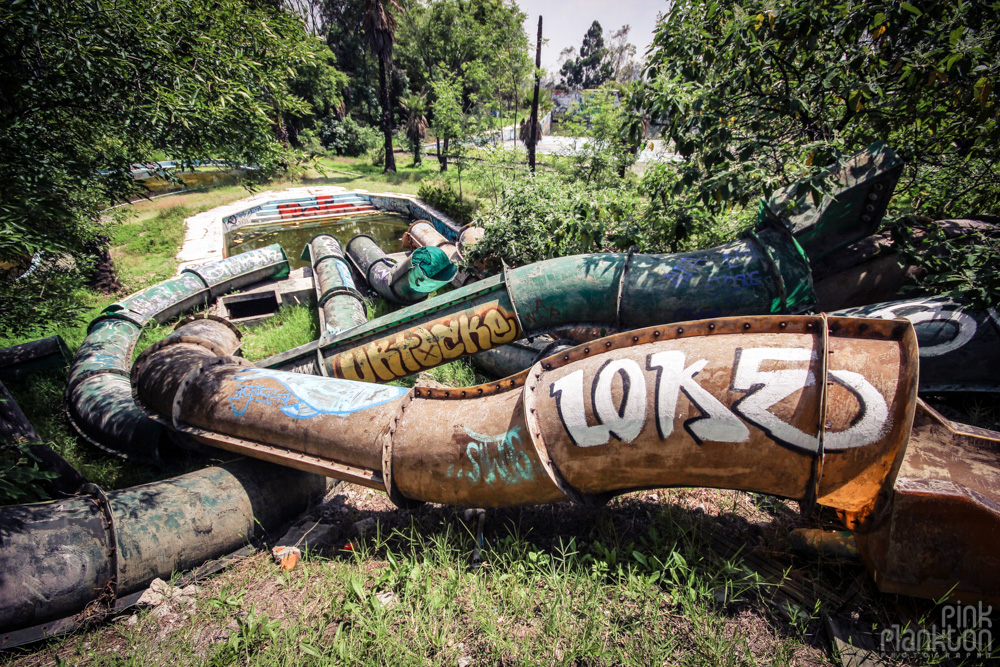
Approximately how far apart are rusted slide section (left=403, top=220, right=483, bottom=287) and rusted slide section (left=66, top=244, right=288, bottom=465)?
409 cm

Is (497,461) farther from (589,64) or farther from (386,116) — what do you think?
(589,64)

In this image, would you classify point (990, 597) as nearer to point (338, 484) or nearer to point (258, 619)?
point (258, 619)

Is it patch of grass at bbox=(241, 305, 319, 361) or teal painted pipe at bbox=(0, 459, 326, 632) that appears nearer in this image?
teal painted pipe at bbox=(0, 459, 326, 632)

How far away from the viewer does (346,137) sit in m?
29.7

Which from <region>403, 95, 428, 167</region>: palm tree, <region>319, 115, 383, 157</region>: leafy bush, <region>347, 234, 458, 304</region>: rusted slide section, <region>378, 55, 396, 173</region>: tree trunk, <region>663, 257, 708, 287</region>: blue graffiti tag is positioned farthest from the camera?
<region>319, 115, 383, 157</region>: leafy bush

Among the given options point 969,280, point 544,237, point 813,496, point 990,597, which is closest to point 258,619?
point 813,496

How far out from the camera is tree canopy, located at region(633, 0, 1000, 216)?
3723 millimetres

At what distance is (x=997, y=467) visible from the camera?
2236 mm

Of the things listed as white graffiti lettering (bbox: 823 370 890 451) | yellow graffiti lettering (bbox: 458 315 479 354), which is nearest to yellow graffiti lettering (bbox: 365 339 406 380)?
yellow graffiti lettering (bbox: 458 315 479 354)

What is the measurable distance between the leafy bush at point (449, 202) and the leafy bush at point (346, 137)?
1305 cm

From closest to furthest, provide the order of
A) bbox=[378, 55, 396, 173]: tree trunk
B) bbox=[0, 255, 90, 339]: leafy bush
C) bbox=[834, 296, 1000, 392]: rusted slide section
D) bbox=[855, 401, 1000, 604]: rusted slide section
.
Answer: bbox=[855, 401, 1000, 604]: rusted slide section < bbox=[834, 296, 1000, 392]: rusted slide section < bbox=[0, 255, 90, 339]: leafy bush < bbox=[378, 55, 396, 173]: tree trunk

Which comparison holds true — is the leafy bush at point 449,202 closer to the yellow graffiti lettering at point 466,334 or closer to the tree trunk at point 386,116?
the tree trunk at point 386,116

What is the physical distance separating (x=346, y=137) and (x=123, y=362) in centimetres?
2737

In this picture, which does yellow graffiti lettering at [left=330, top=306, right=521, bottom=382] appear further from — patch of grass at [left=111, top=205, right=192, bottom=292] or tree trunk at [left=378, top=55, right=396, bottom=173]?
tree trunk at [left=378, top=55, right=396, bottom=173]
